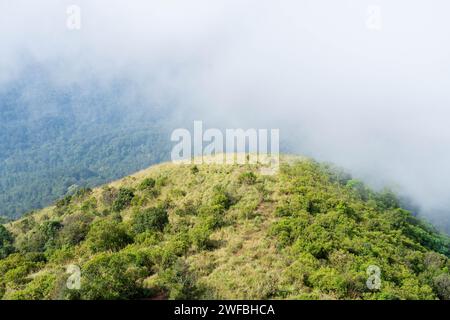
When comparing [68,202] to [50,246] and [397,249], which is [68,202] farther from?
[397,249]

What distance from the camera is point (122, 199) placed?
34312mm

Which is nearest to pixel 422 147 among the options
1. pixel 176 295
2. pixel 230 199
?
pixel 230 199

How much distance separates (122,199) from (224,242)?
1278 cm

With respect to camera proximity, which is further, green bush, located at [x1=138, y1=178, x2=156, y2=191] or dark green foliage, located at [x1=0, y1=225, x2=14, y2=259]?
green bush, located at [x1=138, y1=178, x2=156, y2=191]

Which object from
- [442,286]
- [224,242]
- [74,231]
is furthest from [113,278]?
[442,286]

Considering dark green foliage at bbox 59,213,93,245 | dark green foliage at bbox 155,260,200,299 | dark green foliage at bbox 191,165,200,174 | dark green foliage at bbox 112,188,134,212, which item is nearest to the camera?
dark green foliage at bbox 155,260,200,299

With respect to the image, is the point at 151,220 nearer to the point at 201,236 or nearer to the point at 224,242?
the point at 201,236

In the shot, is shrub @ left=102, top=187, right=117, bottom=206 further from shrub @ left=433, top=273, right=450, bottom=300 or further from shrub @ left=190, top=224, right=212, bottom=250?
shrub @ left=433, top=273, right=450, bottom=300

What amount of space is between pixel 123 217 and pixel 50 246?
4952 mm

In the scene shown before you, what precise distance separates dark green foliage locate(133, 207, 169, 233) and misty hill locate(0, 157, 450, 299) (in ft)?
0.23

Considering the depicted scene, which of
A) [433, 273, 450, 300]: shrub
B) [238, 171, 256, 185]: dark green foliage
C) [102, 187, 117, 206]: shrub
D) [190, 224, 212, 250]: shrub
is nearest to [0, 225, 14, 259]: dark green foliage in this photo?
[102, 187, 117, 206]: shrub

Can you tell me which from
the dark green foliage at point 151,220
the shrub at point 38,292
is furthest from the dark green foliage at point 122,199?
the shrub at point 38,292

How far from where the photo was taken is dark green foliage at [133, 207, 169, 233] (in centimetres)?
2725

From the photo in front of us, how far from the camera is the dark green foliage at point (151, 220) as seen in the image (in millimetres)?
27250
